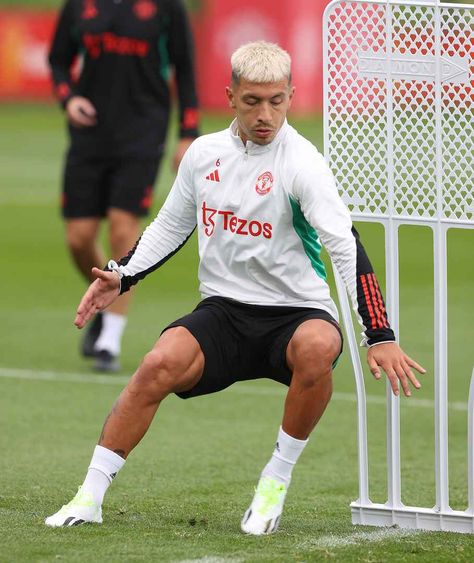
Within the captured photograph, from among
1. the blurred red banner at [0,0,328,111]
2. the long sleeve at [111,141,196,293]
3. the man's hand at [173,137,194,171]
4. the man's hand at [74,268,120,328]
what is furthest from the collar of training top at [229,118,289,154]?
the blurred red banner at [0,0,328,111]

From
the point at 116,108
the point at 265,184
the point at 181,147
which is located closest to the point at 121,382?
the point at 181,147

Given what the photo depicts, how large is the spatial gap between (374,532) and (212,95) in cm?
2630

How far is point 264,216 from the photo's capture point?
5504 millimetres

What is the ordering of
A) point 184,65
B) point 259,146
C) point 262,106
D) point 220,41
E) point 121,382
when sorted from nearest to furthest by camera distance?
point 262,106, point 259,146, point 121,382, point 184,65, point 220,41

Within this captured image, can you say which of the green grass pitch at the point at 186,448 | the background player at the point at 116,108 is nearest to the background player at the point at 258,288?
the green grass pitch at the point at 186,448

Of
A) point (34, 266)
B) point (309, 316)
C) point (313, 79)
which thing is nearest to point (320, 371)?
point (309, 316)

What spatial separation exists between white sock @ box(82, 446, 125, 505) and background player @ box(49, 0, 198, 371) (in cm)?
428

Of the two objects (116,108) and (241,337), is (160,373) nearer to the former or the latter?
(241,337)

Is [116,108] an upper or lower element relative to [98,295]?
upper

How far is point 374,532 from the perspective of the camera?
552 centimetres

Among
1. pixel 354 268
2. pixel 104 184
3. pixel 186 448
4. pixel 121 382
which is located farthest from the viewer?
pixel 104 184

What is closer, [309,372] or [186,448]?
[309,372]

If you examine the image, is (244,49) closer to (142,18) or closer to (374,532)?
(374,532)

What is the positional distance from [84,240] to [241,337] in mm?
4502
